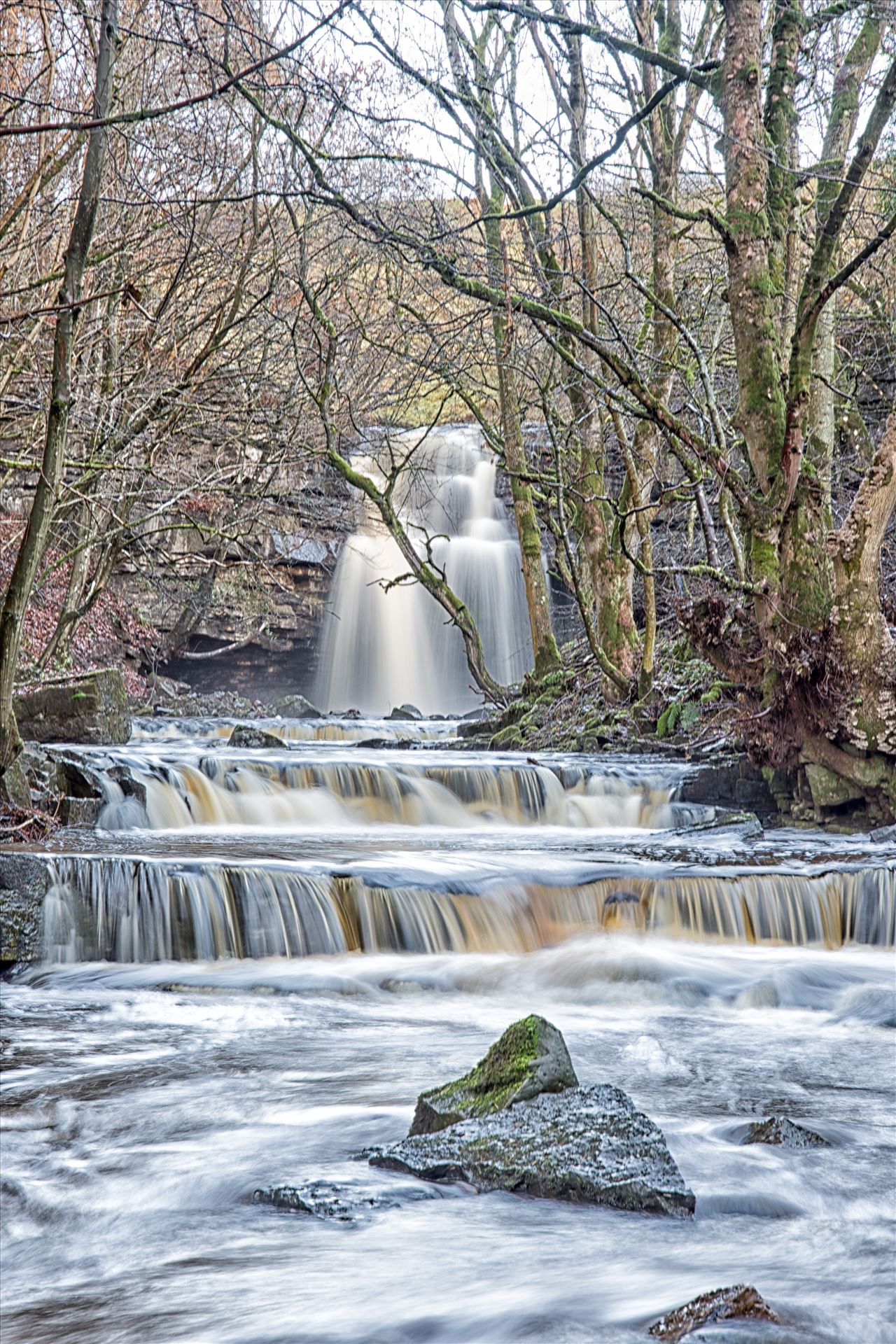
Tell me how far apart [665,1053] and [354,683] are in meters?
17.1

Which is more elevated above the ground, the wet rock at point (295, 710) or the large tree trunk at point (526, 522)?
the large tree trunk at point (526, 522)

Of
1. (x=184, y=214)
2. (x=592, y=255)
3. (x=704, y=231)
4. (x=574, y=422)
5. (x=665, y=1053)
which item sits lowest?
(x=665, y=1053)

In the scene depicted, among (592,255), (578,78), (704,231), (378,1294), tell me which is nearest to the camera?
(378,1294)

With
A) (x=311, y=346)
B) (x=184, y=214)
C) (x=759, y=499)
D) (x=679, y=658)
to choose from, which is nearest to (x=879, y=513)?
(x=759, y=499)

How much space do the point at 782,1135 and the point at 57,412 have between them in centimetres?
448

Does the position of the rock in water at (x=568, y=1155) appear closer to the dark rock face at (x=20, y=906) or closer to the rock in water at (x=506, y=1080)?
the rock in water at (x=506, y=1080)

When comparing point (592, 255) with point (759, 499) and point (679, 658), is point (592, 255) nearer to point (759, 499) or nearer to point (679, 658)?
point (679, 658)

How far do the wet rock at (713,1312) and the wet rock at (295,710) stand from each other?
15.6m

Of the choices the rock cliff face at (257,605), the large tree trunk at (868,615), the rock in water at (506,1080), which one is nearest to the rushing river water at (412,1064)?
the rock in water at (506,1080)

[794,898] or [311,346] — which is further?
[311,346]

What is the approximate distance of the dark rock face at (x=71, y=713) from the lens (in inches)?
438

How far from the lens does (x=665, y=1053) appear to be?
4.73 metres

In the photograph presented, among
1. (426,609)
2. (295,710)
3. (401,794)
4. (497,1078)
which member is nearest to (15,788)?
(401,794)

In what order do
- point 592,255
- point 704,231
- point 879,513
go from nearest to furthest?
point 879,513 < point 592,255 < point 704,231
